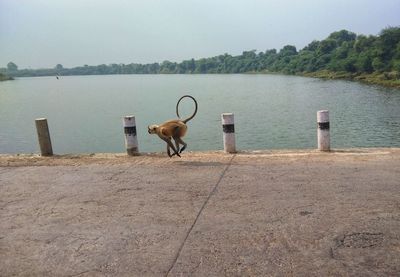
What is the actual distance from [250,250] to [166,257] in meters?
0.86

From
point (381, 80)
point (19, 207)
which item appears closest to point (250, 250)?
point (19, 207)

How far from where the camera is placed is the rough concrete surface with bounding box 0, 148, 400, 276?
4.39 metres

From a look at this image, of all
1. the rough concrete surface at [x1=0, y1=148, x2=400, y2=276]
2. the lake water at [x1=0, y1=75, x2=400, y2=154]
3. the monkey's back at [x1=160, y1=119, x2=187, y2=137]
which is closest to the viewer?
the rough concrete surface at [x1=0, y1=148, x2=400, y2=276]

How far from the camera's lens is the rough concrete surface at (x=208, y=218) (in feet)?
14.4

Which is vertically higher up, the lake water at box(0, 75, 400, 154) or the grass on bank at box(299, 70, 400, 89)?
the lake water at box(0, 75, 400, 154)

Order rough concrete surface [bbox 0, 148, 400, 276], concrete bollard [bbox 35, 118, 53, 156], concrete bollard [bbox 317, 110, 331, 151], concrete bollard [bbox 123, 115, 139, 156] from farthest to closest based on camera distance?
1. concrete bollard [bbox 35, 118, 53, 156]
2. concrete bollard [bbox 123, 115, 139, 156]
3. concrete bollard [bbox 317, 110, 331, 151]
4. rough concrete surface [bbox 0, 148, 400, 276]

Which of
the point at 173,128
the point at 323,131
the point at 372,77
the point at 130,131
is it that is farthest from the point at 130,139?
the point at 372,77

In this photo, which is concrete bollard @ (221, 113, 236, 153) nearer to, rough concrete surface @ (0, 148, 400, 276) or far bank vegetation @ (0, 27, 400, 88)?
rough concrete surface @ (0, 148, 400, 276)

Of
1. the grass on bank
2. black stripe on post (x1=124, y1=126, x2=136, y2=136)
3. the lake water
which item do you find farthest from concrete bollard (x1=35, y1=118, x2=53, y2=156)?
the grass on bank

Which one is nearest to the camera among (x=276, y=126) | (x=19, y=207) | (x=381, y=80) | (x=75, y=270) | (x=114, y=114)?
(x=75, y=270)

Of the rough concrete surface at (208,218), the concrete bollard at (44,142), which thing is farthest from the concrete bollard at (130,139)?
the concrete bollard at (44,142)

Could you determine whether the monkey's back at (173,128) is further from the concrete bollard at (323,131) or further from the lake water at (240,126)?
the lake water at (240,126)

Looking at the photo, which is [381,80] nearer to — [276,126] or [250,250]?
[276,126]

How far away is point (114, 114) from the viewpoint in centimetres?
3884
